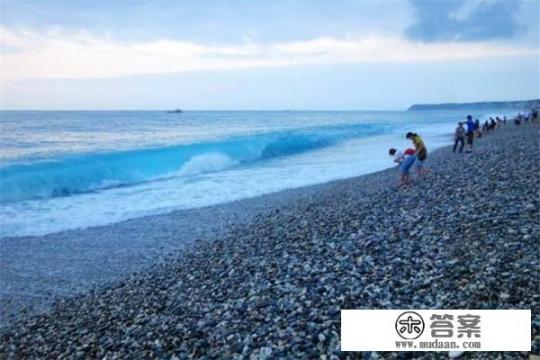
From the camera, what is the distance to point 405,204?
36.4 ft

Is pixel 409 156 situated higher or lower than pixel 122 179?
higher

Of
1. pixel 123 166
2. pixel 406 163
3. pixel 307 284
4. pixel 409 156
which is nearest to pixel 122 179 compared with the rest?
pixel 123 166

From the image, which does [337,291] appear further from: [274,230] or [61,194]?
[61,194]

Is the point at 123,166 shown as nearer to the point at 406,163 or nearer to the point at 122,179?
the point at 122,179

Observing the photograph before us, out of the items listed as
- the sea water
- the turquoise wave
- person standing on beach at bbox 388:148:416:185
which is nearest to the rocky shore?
person standing on beach at bbox 388:148:416:185

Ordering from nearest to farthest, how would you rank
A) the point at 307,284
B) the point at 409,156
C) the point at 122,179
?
the point at 307,284 → the point at 409,156 → the point at 122,179

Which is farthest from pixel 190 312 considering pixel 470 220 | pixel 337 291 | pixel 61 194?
pixel 61 194

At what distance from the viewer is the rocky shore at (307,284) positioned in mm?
5285

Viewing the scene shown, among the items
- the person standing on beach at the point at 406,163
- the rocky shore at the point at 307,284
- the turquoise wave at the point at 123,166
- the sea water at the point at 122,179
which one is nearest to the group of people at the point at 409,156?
the person standing on beach at the point at 406,163

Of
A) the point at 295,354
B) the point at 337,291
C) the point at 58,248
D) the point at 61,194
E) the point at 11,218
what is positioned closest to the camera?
the point at 295,354

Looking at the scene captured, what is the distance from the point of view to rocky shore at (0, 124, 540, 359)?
5.29 m

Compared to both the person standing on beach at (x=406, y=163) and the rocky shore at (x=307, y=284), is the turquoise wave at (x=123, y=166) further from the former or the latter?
the person standing on beach at (x=406, y=163)

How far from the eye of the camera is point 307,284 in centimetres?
654

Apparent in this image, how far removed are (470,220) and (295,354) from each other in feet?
17.2
